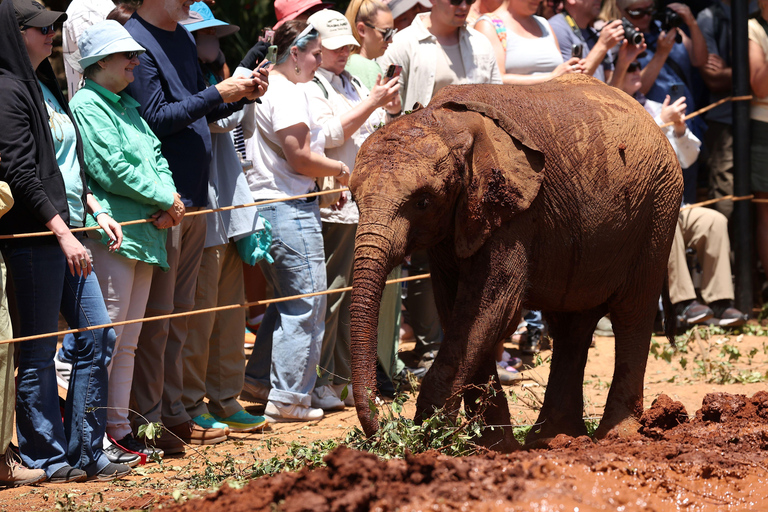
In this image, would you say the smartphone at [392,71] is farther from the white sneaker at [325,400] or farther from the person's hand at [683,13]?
the person's hand at [683,13]

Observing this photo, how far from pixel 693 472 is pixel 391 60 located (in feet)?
13.5

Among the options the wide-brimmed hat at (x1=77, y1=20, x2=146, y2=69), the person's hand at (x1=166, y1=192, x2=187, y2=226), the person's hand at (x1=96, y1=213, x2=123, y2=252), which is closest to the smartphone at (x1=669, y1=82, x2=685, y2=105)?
the person's hand at (x1=166, y1=192, x2=187, y2=226)

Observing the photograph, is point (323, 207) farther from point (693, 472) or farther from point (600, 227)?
point (693, 472)

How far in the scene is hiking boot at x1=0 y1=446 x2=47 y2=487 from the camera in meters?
5.19

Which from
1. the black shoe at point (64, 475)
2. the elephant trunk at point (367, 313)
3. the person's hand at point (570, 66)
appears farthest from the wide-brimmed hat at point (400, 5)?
the black shoe at point (64, 475)

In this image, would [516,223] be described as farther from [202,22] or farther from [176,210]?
[202,22]

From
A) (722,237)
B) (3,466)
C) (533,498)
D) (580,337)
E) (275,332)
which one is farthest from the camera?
(722,237)

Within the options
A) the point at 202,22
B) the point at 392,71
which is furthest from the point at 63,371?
the point at 392,71

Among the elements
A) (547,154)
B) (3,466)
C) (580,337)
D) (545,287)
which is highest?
(547,154)

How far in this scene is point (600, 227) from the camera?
5.32 m

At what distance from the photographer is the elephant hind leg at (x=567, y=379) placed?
5.94m

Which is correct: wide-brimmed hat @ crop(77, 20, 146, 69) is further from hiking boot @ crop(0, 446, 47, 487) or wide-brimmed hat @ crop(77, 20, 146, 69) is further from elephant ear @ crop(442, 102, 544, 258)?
hiking boot @ crop(0, 446, 47, 487)

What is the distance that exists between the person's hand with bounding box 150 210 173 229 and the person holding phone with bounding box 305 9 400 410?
157 cm

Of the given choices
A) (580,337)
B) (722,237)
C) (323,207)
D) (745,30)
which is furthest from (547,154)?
(745,30)
